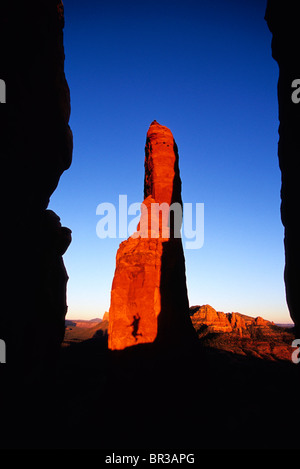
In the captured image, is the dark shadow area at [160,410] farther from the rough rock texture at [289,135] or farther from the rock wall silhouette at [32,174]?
the rough rock texture at [289,135]

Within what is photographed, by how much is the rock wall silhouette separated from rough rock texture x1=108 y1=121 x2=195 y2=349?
662cm

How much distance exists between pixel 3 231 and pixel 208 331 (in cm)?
5004

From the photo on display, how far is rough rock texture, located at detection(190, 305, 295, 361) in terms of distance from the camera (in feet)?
135

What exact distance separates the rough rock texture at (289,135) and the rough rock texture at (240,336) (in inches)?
1445

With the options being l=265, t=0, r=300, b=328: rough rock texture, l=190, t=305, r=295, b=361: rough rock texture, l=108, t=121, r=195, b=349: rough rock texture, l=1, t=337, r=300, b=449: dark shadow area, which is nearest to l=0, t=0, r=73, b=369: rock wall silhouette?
l=1, t=337, r=300, b=449: dark shadow area

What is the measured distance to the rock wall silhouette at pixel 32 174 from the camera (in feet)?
31.1

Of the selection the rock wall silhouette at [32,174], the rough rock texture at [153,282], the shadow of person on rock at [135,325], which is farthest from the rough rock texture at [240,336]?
the rock wall silhouette at [32,174]

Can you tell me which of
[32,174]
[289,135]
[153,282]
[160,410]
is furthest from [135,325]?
[289,135]

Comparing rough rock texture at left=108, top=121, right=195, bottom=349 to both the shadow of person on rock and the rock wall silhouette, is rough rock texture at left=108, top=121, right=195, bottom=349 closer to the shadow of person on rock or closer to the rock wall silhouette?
the shadow of person on rock

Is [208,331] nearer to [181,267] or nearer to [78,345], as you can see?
[78,345]

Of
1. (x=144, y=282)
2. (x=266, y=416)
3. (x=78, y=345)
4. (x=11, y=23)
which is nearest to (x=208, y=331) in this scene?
(x=78, y=345)

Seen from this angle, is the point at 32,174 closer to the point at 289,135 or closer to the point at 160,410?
the point at 289,135

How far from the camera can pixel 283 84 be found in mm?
8961

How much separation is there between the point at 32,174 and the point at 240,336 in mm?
50511
